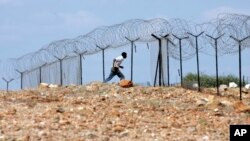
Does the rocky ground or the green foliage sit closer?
the rocky ground

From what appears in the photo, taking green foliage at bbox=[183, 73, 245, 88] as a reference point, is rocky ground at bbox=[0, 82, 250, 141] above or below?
below

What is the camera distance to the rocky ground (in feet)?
34.8

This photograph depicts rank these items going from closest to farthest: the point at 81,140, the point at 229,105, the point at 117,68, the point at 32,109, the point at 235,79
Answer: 1. the point at 81,140
2. the point at 32,109
3. the point at 229,105
4. the point at 117,68
5. the point at 235,79

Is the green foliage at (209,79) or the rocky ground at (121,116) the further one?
the green foliage at (209,79)

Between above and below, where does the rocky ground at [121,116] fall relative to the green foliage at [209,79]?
below

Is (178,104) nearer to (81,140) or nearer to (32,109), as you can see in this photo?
(32,109)

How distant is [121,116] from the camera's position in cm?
1234

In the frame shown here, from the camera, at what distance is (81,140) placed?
10.1 meters

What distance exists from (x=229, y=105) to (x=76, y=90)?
5490 millimetres

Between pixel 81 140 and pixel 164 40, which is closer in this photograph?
pixel 81 140

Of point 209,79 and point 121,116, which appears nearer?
point 121,116

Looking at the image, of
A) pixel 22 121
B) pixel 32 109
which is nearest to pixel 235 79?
pixel 32 109

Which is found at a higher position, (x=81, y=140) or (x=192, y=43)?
(x=192, y=43)

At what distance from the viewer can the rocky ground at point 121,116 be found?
418 inches
